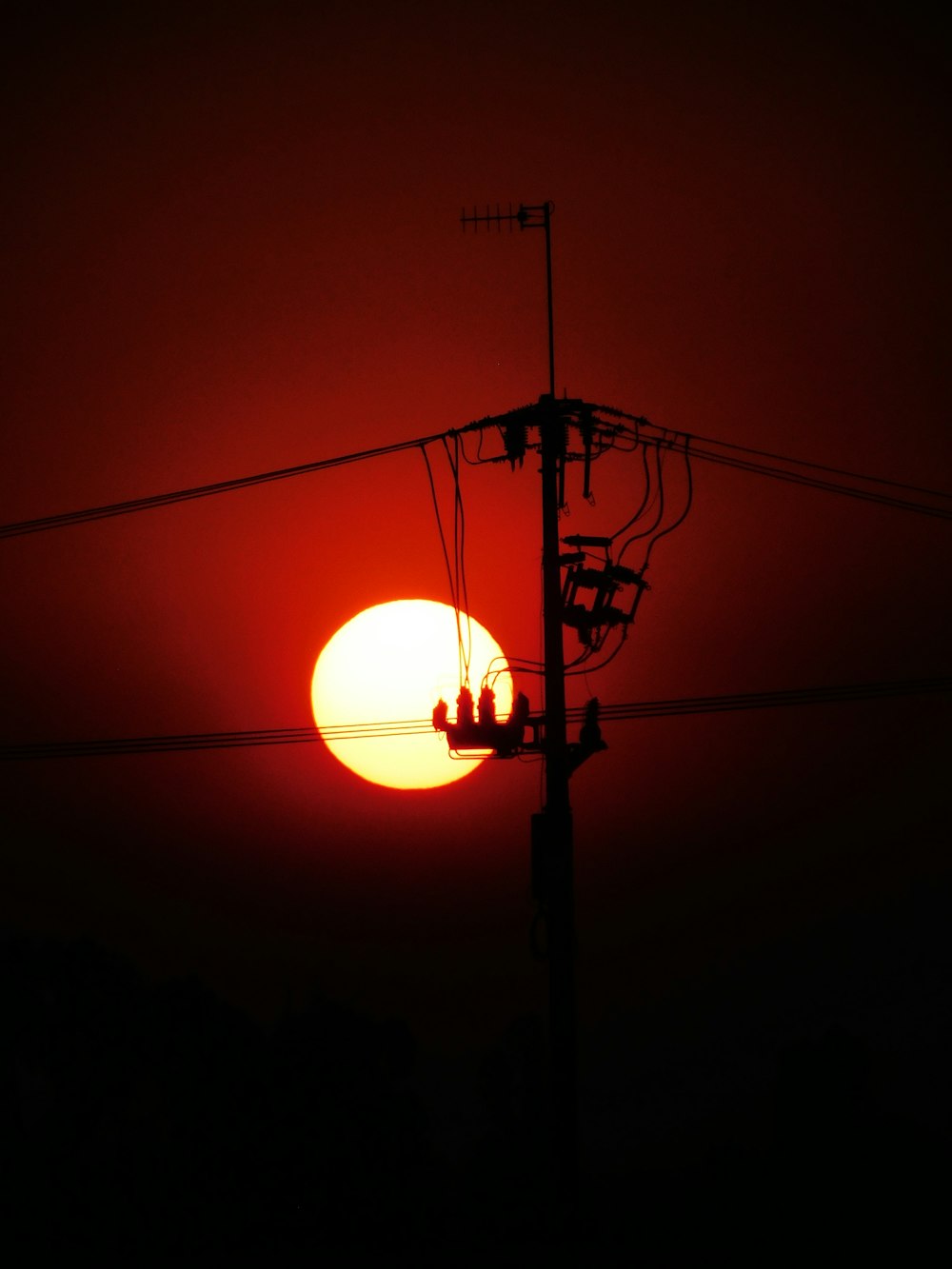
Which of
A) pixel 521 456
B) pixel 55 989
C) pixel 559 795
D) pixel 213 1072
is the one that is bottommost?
pixel 213 1072

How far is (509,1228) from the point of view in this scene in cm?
1908

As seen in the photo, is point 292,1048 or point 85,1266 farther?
point 292,1048

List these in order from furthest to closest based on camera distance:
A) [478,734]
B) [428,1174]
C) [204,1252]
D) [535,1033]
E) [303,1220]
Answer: [535,1033]
[428,1174]
[303,1220]
[204,1252]
[478,734]

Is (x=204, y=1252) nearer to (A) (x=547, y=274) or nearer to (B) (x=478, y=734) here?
(B) (x=478, y=734)

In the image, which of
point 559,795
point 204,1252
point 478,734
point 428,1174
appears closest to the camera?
point 559,795

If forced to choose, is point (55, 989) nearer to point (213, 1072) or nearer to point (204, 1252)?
point (213, 1072)

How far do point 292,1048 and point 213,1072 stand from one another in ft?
6.93

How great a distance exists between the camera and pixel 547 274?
18875 mm

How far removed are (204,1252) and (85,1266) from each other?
2.30 metres

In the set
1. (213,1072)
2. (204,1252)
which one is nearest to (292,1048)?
(213,1072)

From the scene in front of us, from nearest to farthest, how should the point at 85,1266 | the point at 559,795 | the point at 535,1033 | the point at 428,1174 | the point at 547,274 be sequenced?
the point at 559,795
the point at 547,274
the point at 85,1266
the point at 428,1174
the point at 535,1033

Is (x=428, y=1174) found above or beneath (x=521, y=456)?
beneath

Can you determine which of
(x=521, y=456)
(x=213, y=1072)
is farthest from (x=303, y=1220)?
(x=521, y=456)

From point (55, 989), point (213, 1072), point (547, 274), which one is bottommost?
point (213, 1072)
